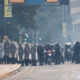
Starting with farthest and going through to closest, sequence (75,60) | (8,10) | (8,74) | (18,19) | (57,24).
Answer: (57,24), (18,19), (8,10), (75,60), (8,74)

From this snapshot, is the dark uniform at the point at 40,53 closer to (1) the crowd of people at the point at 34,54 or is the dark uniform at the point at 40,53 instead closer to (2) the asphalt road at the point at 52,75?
(1) the crowd of people at the point at 34,54

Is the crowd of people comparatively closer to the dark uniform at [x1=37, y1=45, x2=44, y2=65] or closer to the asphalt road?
the dark uniform at [x1=37, y1=45, x2=44, y2=65]

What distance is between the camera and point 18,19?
53.1 m

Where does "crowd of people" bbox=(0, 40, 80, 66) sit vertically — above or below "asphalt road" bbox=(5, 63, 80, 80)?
above

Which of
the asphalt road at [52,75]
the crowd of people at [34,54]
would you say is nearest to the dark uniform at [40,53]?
the crowd of people at [34,54]

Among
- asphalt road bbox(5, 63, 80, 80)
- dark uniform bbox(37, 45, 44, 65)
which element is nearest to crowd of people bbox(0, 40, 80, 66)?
dark uniform bbox(37, 45, 44, 65)

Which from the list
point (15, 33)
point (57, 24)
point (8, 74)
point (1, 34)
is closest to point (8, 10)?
point (1, 34)

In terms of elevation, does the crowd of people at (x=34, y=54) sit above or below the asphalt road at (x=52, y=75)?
above

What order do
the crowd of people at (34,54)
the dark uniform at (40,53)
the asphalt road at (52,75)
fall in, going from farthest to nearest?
the dark uniform at (40,53), the crowd of people at (34,54), the asphalt road at (52,75)

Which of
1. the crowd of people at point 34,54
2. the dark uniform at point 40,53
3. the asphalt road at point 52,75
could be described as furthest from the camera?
the dark uniform at point 40,53

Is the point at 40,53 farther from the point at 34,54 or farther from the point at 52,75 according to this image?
the point at 52,75

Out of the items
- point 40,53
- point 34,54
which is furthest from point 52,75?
point 40,53

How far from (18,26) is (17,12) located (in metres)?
4.57

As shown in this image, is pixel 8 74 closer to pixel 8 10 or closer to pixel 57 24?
pixel 8 10
